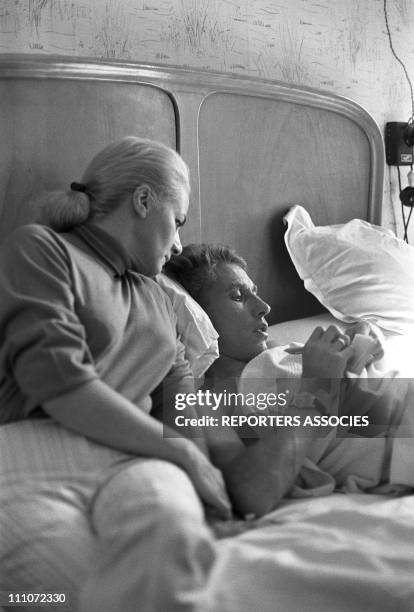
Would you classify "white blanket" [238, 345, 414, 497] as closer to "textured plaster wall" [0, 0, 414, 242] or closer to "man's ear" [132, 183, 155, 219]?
"man's ear" [132, 183, 155, 219]

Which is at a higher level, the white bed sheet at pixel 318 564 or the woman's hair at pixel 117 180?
the woman's hair at pixel 117 180

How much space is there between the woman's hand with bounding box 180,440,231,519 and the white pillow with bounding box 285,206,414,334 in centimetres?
62

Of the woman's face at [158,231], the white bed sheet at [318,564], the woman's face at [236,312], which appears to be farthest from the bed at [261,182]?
the woman's face at [158,231]

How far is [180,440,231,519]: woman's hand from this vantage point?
1.93 ft

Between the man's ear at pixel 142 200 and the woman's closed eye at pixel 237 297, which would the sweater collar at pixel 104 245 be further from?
the woman's closed eye at pixel 237 297

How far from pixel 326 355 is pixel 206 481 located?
0.61 ft

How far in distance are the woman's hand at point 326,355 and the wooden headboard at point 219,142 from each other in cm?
35

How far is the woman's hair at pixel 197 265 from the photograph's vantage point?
33.9 inches

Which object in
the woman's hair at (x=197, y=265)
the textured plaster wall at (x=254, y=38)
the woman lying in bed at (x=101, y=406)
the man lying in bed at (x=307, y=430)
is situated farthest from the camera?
the textured plaster wall at (x=254, y=38)

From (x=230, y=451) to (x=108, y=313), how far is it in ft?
0.55

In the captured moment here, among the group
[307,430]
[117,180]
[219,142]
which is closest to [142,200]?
[117,180]

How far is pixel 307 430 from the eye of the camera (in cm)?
67

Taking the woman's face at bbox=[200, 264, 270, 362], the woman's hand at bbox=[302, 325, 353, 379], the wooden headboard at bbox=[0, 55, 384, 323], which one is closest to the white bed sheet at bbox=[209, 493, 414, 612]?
the woman's hand at bbox=[302, 325, 353, 379]

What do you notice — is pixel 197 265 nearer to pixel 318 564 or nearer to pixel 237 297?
pixel 237 297
